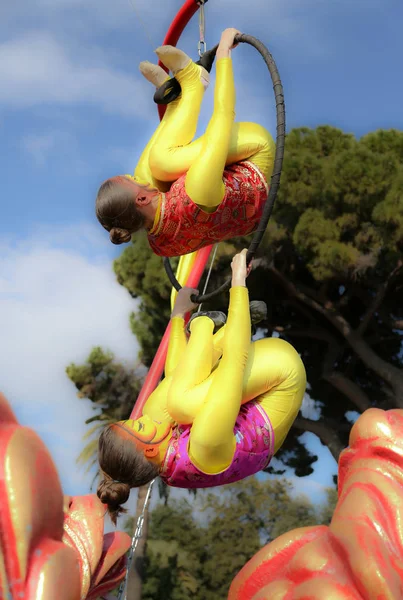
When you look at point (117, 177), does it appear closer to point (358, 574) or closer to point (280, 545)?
point (280, 545)

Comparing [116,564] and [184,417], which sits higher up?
[184,417]

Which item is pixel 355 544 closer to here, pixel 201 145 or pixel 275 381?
pixel 275 381

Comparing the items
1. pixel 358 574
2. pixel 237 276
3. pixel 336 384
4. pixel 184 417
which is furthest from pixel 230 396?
pixel 336 384

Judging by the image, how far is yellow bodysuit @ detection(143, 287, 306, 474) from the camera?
3.41 metres

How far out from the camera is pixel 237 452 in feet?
11.6

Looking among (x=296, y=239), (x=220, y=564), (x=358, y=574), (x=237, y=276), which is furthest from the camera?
(x=220, y=564)

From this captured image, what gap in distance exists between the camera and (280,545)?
9.53 ft

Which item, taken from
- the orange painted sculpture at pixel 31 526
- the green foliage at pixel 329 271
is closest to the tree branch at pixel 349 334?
the green foliage at pixel 329 271

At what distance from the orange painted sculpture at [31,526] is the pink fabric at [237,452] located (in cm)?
75

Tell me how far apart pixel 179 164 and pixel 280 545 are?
1.83m

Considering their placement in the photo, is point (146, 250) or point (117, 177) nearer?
point (117, 177)

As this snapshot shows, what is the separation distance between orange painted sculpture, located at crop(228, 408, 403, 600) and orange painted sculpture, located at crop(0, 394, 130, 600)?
67 cm

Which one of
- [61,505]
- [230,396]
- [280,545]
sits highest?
[230,396]

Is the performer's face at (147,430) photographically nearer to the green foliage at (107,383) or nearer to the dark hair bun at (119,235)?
the dark hair bun at (119,235)
